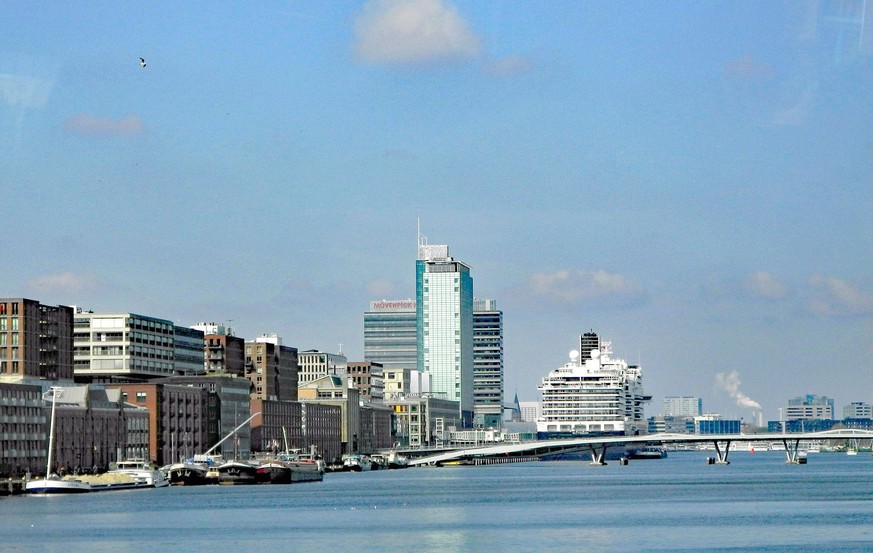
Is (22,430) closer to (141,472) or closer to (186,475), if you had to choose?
(141,472)

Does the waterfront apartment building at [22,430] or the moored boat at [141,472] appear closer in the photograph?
the waterfront apartment building at [22,430]

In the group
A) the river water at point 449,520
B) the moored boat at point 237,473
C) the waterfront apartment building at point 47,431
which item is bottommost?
→ the river water at point 449,520

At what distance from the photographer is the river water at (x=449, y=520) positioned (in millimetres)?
90562

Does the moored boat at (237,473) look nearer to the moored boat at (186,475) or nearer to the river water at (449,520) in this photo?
the moored boat at (186,475)

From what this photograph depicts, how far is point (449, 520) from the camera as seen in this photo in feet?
368

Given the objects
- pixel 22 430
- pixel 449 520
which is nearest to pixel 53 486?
pixel 22 430

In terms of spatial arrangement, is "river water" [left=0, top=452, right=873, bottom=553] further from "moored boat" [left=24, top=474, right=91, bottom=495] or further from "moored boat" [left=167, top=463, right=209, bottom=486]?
"moored boat" [left=167, top=463, right=209, bottom=486]

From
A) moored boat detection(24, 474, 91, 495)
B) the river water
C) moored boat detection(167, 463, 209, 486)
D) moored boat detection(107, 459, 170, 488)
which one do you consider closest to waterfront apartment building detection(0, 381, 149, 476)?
moored boat detection(107, 459, 170, 488)

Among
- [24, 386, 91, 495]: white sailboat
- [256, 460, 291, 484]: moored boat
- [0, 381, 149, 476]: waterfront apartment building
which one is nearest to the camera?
[24, 386, 91, 495]: white sailboat

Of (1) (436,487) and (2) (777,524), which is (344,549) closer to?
(2) (777,524)

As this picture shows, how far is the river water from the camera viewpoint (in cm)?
9056

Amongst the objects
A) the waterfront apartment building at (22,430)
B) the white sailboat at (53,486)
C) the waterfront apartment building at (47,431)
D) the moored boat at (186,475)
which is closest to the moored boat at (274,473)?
the moored boat at (186,475)

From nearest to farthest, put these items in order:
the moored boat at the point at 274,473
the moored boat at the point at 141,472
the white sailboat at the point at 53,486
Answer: the white sailboat at the point at 53,486 → the moored boat at the point at 141,472 → the moored boat at the point at 274,473

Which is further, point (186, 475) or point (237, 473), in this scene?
point (237, 473)
